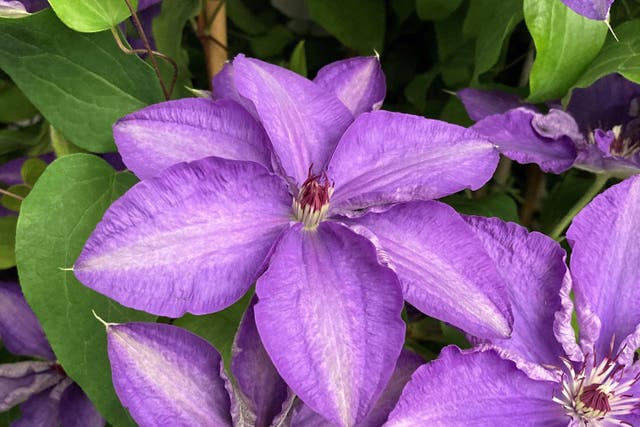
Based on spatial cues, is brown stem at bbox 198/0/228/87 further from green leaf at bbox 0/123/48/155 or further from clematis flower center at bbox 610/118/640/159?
clematis flower center at bbox 610/118/640/159

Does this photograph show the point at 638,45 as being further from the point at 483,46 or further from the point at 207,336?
the point at 207,336

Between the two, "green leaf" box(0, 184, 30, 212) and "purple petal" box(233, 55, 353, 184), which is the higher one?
"purple petal" box(233, 55, 353, 184)

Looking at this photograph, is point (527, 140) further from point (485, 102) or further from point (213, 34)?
point (213, 34)

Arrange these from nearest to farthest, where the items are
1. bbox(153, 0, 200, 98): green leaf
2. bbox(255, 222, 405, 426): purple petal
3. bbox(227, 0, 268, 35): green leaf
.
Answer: bbox(255, 222, 405, 426): purple petal
bbox(153, 0, 200, 98): green leaf
bbox(227, 0, 268, 35): green leaf

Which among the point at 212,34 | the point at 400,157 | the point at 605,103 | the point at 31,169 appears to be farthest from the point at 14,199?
the point at 605,103

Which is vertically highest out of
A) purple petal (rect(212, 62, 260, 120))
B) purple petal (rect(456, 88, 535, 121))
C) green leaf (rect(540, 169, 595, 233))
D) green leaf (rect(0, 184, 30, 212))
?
purple petal (rect(212, 62, 260, 120))

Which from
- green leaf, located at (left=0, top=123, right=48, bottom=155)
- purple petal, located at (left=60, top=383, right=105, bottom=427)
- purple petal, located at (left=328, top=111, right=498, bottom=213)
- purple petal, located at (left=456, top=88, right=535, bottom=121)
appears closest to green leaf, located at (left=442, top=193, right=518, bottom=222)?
purple petal, located at (left=456, top=88, right=535, bottom=121)

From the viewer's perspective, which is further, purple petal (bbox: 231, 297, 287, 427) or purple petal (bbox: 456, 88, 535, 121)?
purple petal (bbox: 456, 88, 535, 121)
